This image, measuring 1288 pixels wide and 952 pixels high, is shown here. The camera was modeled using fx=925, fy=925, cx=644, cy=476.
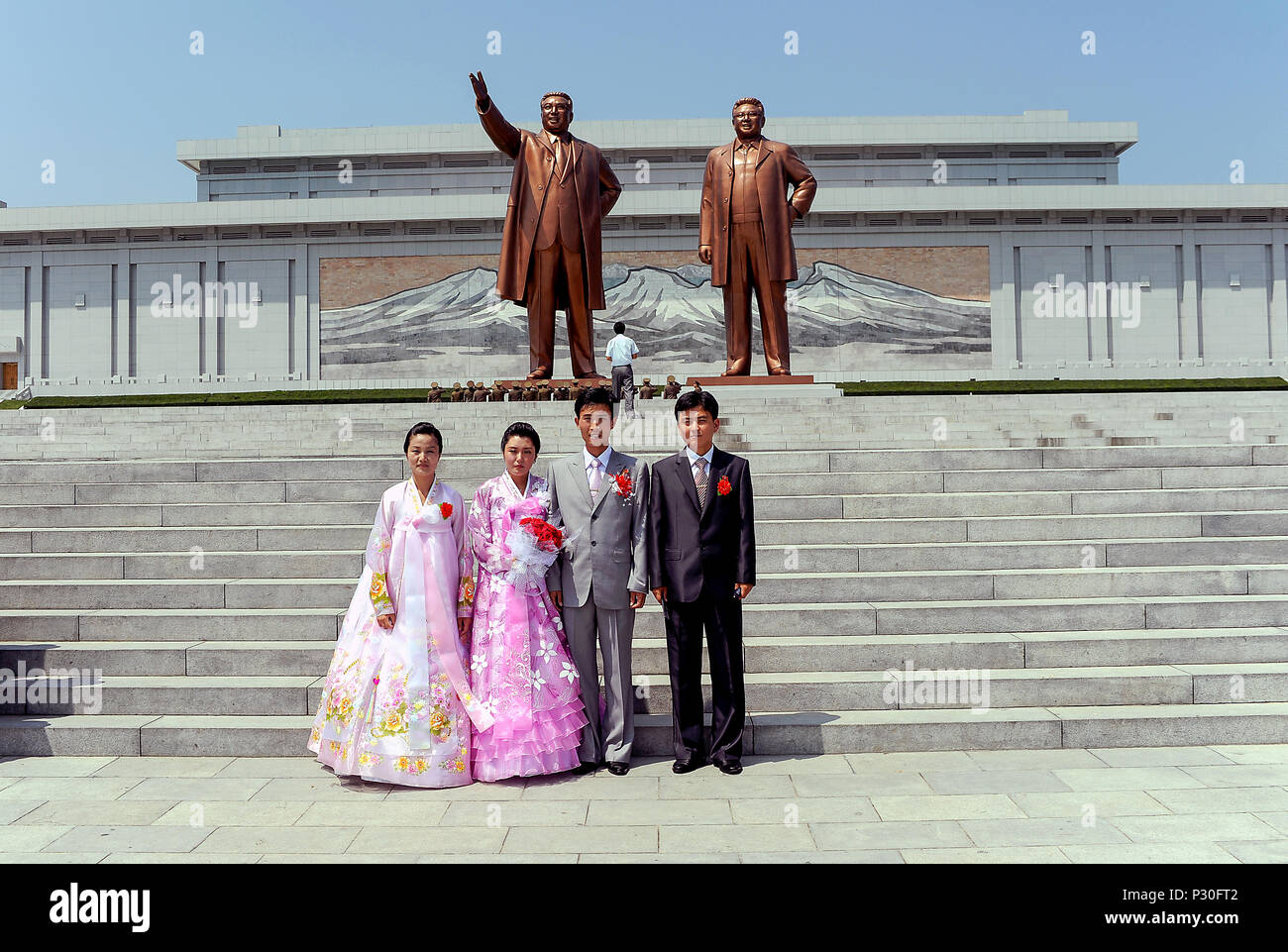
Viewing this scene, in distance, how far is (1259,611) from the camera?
4980 mm

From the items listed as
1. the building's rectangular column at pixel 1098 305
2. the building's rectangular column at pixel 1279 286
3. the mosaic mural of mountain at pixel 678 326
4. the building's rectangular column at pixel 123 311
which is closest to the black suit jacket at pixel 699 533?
the mosaic mural of mountain at pixel 678 326

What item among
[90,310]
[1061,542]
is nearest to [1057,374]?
[1061,542]

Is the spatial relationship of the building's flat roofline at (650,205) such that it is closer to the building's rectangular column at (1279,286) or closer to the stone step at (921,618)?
the building's rectangular column at (1279,286)

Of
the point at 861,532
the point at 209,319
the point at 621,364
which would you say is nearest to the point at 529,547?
the point at 861,532

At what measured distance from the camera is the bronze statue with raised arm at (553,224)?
8.69 metres

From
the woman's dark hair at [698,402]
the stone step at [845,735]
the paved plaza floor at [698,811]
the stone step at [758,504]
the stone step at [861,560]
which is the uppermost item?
the woman's dark hair at [698,402]

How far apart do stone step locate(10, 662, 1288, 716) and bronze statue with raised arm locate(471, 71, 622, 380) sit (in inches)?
197

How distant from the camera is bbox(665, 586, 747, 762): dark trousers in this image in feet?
13.1

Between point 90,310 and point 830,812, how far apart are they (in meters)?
25.4

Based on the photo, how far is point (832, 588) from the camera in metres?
5.20

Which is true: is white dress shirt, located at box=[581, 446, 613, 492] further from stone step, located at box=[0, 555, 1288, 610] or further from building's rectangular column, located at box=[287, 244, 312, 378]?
building's rectangular column, located at box=[287, 244, 312, 378]

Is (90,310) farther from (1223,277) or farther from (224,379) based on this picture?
(1223,277)

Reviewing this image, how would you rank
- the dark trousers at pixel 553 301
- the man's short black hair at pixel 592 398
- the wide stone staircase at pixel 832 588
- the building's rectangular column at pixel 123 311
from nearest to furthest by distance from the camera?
1. the man's short black hair at pixel 592 398
2. the wide stone staircase at pixel 832 588
3. the dark trousers at pixel 553 301
4. the building's rectangular column at pixel 123 311

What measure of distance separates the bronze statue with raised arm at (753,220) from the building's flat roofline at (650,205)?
43.1 feet
